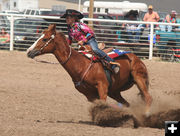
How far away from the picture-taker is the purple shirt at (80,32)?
7.36 meters

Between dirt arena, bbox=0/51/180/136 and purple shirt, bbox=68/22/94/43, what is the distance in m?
1.43

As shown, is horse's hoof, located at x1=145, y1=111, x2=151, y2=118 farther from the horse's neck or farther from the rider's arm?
the rider's arm

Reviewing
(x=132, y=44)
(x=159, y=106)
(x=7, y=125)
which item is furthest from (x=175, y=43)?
(x=7, y=125)

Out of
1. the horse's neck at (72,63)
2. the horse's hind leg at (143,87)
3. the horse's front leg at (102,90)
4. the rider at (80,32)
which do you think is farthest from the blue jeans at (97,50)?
the horse's hind leg at (143,87)

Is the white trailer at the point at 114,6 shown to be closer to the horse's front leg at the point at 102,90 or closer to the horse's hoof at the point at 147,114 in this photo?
the horse's hoof at the point at 147,114

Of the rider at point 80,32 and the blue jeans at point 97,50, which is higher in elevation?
the rider at point 80,32

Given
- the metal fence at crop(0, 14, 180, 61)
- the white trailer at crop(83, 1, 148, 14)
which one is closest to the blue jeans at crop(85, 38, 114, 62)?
the metal fence at crop(0, 14, 180, 61)

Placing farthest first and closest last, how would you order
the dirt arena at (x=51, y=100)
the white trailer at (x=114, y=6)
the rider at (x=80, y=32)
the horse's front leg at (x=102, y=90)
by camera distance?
the white trailer at (x=114, y=6)
the rider at (x=80, y=32)
the horse's front leg at (x=102, y=90)
the dirt arena at (x=51, y=100)

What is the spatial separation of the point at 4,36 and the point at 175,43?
571 centimetres

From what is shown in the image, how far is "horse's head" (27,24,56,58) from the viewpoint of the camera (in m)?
7.09

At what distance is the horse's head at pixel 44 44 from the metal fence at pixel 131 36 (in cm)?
611

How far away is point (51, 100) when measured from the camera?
31.7ft

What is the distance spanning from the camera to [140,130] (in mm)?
6801

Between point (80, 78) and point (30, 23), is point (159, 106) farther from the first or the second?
point (30, 23)
